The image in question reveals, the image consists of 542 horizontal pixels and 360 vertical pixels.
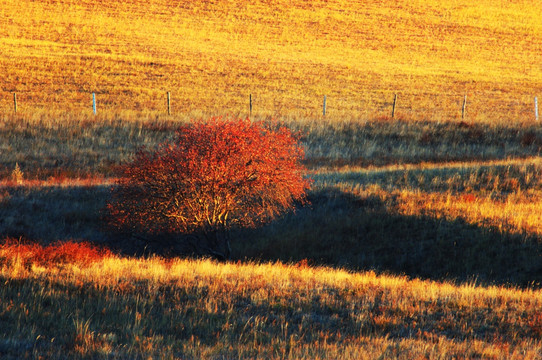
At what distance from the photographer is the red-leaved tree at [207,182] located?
13.9 meters

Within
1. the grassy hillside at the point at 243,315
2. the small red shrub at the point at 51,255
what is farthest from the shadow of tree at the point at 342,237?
the grassy hillside at the point at 243,315

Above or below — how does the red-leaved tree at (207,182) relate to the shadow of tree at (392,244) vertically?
above

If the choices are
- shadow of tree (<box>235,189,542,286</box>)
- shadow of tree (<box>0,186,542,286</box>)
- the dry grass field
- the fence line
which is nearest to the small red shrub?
the dry grass field

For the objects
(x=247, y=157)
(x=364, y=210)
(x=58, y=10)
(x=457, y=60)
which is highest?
(x=58, y=10)

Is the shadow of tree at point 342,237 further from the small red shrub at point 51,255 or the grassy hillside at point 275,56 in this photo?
the grassy hillside at point 275,56

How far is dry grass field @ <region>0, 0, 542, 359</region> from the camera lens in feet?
22.9

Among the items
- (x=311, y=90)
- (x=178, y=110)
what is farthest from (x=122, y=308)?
(x=311, y=90)

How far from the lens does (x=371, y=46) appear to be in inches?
2068

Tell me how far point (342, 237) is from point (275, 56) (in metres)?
33.7

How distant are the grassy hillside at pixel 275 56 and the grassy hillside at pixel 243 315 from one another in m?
19.5

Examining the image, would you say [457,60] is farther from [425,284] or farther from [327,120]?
[425,284]

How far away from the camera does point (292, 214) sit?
17.0 m

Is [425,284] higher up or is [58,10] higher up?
[58,10]

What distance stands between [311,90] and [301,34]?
1766 centimetres
